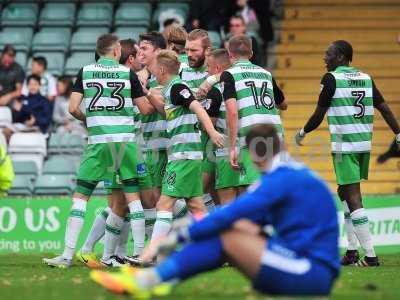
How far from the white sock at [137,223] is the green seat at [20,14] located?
9.97 meters

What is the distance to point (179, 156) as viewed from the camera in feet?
40.0

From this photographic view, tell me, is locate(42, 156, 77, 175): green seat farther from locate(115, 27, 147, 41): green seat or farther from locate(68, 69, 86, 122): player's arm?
locate(68, 69, 86, 122): player's arm

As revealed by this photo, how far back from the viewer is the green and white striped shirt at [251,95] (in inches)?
492

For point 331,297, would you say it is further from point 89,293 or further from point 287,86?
point 287,86

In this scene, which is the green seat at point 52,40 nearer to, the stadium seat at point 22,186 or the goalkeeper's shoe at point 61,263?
the stadium seat at point 22,186

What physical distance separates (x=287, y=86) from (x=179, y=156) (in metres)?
9.09

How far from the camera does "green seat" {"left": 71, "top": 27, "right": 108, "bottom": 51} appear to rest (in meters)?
21.1

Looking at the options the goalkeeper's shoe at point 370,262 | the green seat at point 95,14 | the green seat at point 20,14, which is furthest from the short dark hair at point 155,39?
the green seat at point 20,14

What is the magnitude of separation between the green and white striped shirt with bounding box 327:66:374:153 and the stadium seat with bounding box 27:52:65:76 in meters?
8.48

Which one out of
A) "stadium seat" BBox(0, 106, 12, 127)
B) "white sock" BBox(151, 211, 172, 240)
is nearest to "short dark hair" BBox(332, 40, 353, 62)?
"white sock" BBox(151, 211, 172, 240)

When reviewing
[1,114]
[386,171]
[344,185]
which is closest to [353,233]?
[344,185]

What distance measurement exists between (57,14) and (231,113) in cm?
1024

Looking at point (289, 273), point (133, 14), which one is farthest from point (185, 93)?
point (133, 14)

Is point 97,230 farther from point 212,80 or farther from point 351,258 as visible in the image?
point 351,258
